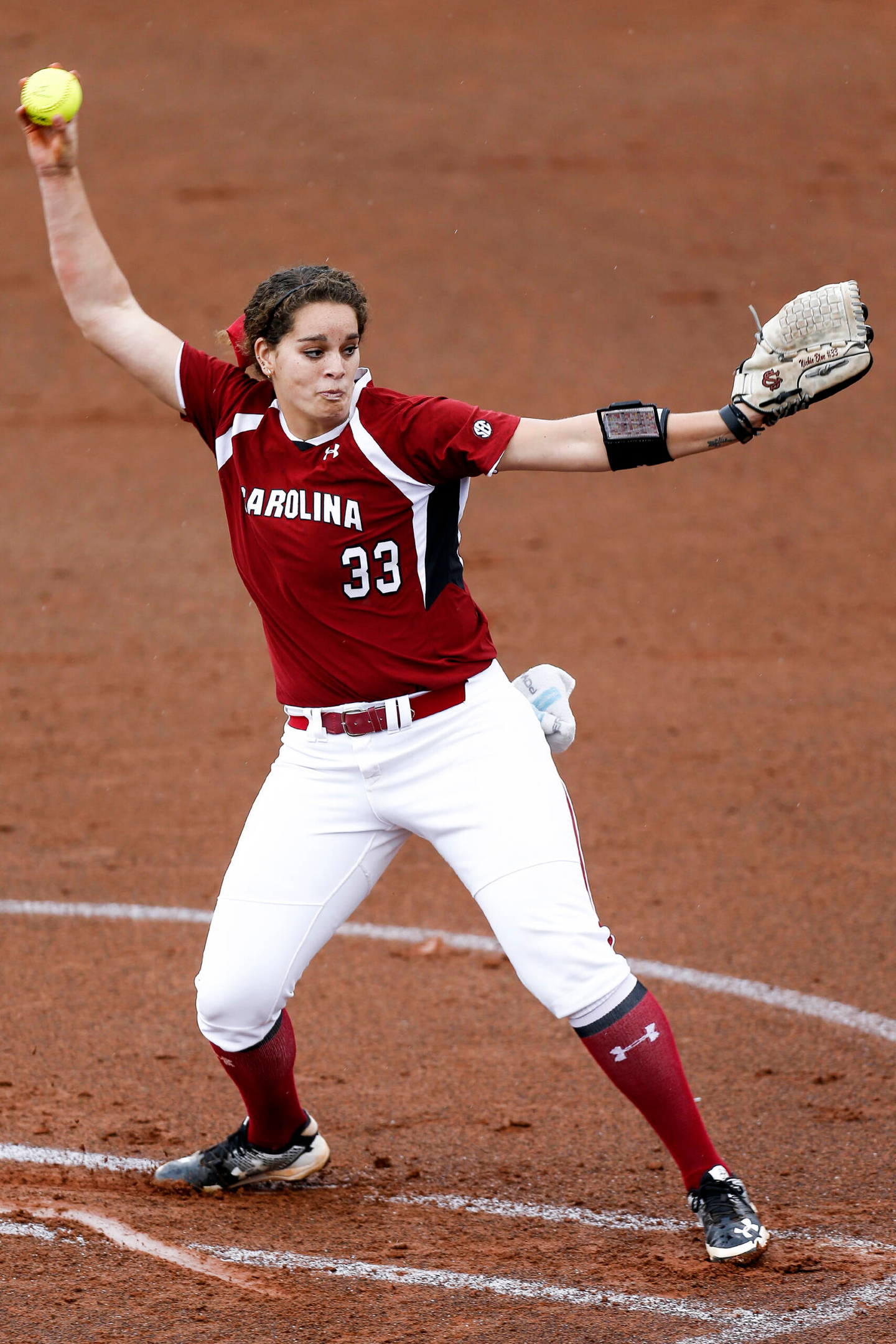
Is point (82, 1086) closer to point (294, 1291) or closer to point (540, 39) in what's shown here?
point (294, 1291)

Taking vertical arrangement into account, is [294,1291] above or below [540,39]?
below

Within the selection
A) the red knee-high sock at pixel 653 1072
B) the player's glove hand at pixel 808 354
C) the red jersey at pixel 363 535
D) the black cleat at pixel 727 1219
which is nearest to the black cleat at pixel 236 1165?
the red knee-high sock at pixel 653 1072

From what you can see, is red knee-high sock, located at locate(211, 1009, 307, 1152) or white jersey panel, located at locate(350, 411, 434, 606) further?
red knee-high sock, located at locate(211, 1009, 307, 1152)

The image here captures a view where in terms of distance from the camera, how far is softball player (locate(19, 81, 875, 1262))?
3283mm

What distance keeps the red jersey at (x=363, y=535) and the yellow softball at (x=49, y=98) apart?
0.80 metres

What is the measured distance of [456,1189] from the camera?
3867 millimetres

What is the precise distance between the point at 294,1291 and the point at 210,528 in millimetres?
8623

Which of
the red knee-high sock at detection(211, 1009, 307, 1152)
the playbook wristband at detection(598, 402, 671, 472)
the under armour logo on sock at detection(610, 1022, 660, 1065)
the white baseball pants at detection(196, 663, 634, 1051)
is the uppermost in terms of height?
the playbook wristband at detection(598, 402, 671, 472)

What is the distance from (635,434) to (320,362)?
2.36 feet

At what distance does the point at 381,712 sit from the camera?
3.40m

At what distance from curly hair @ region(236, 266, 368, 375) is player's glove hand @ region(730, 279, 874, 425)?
912mm

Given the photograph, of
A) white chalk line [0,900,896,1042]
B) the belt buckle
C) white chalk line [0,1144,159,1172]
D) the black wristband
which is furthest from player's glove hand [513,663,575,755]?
white chalk line [0,900,896,1042]

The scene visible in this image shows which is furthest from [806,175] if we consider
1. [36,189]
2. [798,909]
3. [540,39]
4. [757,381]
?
[757,381]

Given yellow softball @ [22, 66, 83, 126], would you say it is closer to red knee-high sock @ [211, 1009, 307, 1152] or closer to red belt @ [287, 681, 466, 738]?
red belt @ [287, 681, 466, 738]
